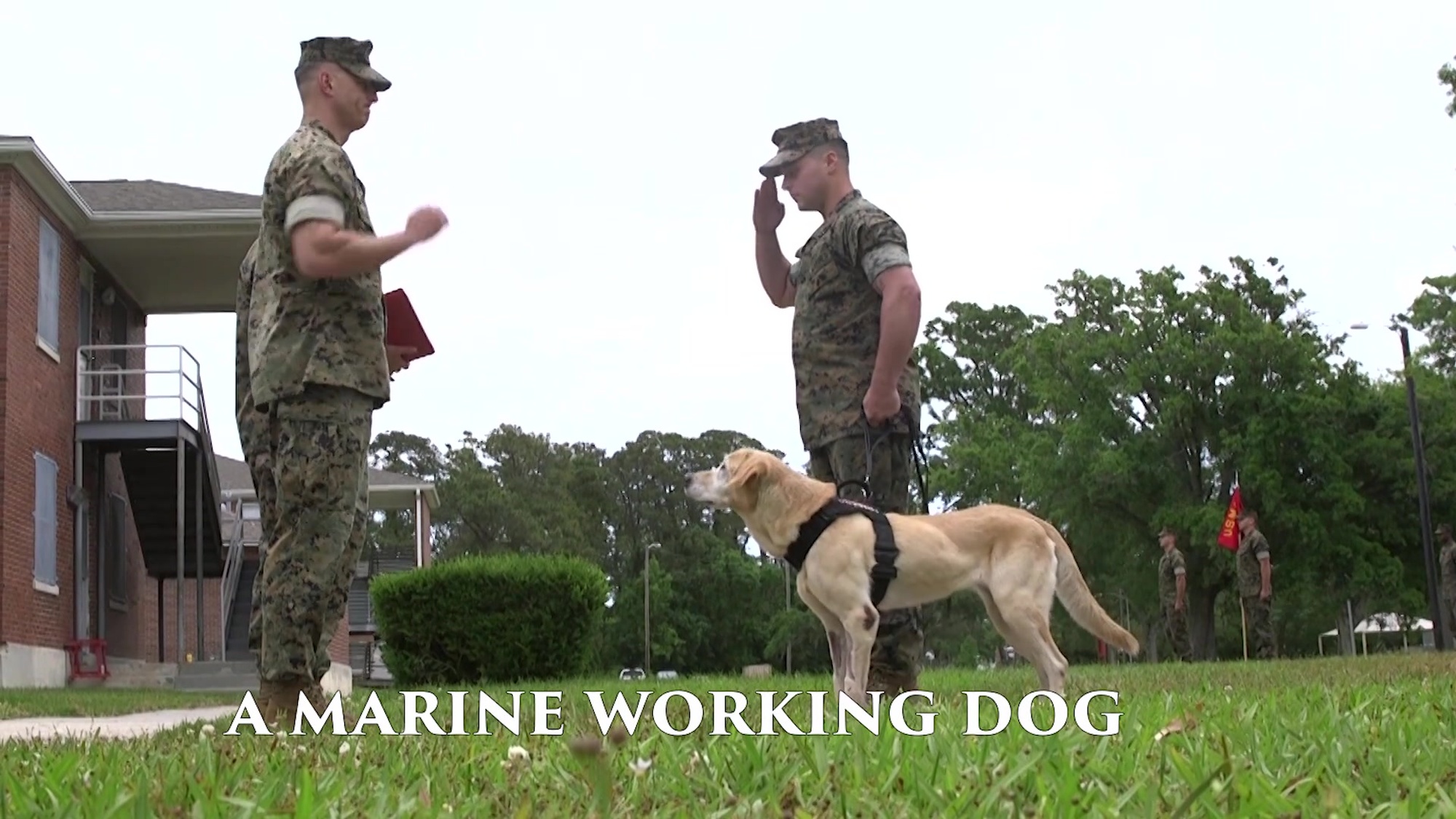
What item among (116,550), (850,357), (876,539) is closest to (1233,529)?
(116,550)

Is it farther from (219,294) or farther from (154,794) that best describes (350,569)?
(219,294)

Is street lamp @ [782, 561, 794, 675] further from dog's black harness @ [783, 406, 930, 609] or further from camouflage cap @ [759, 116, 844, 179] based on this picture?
dog's black harness @ [783, 406, 930, 609]

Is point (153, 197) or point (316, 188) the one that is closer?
point (316, 188)

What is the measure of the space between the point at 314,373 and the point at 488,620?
12593 millimetres

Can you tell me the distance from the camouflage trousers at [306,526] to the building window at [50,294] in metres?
17.3

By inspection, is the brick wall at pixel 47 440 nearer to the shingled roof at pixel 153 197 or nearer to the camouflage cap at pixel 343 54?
the shingled roof at pixel 153 197

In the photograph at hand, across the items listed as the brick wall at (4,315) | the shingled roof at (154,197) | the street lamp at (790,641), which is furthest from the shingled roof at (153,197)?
the street lamp at (790,641)

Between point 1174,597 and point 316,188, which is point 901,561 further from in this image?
point 1174,597

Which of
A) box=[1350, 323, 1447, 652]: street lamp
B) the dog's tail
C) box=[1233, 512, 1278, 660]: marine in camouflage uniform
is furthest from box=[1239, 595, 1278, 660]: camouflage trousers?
the dog's tail

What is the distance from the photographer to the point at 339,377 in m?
5.96

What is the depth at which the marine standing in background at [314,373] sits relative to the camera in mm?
5867

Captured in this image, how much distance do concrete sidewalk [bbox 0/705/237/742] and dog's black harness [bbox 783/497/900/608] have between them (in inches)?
97.2

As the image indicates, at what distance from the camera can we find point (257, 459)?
645 cm

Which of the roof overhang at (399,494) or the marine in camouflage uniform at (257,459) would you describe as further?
the roof overhang at (399,494)
